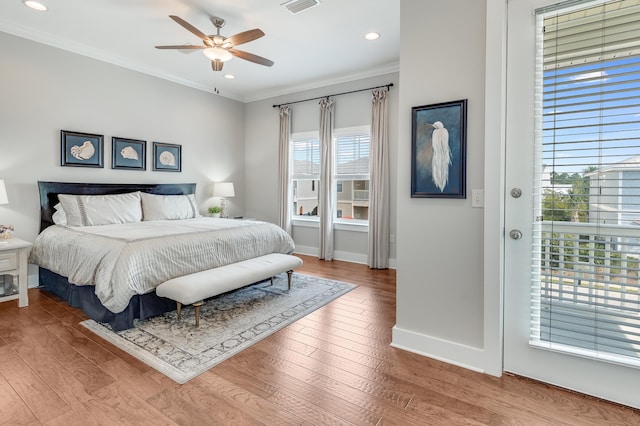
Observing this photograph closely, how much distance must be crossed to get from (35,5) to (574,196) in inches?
193

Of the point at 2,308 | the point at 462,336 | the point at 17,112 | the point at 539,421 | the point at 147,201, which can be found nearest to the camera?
the point at 539,421

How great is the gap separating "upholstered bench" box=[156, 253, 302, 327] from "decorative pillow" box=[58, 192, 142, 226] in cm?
178

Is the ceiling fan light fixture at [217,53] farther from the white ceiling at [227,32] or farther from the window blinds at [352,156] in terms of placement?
the window blinds at [352,156]

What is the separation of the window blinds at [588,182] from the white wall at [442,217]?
1.09ft

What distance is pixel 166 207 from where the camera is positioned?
184 inches

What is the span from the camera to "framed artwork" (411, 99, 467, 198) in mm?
2156

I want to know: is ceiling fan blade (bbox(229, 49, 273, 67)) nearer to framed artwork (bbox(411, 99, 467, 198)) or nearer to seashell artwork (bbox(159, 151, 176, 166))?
framed artwork (bbox(411, 99, 467, 198))

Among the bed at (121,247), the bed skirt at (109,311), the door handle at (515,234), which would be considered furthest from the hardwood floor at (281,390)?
the door handle at (515,234)

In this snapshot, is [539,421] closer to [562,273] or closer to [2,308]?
[562,273]

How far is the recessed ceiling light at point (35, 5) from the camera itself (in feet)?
10.2

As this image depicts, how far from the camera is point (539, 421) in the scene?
5.46 ft

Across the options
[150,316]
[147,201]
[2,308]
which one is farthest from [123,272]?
[147,201]

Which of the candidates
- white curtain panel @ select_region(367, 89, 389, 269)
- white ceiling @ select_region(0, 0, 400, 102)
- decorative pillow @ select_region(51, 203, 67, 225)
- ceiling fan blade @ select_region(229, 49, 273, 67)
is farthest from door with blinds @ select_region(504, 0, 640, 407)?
decorative pillow @ select_region(51, 203, 67, 225)

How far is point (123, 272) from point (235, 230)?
130 centimetres
